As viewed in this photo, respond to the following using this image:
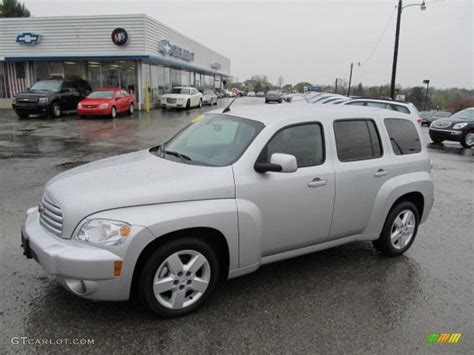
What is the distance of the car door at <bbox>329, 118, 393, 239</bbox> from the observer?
3990mm

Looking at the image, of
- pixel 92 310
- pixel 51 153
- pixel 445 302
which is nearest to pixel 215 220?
pixel 92 310

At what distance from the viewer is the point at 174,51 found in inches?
1268

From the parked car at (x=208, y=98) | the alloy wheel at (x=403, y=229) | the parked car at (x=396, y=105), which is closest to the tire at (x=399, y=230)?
the alloy wheel at (x=403, y=229)

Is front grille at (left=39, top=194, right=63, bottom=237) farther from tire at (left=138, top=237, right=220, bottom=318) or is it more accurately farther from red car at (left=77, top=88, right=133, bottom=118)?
red car at (left=77, top=88, right=133, bottom=118)

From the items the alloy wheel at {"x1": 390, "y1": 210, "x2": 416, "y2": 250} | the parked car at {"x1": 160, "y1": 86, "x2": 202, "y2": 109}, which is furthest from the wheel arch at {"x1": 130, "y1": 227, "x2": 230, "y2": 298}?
the parked car at {"x1": 160, "y1": 86, "x2": 202, "y2": 109}

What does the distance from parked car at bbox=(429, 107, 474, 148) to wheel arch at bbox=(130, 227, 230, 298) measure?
52.6 ft

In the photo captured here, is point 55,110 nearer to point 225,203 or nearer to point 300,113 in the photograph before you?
point 300,113

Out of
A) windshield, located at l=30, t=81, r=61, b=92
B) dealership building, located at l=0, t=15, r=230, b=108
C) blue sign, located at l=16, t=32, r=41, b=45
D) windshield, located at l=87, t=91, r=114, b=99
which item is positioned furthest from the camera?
blue sign, located at l=16, t=32, r=41, b=45

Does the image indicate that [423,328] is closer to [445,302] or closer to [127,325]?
[445,302]

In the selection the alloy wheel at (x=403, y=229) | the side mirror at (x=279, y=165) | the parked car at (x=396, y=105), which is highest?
the parked car at (x=396, y=105)

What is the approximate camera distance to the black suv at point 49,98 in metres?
19.5

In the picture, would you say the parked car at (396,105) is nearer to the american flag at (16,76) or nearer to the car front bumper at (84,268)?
the car front bumper at (84,268)

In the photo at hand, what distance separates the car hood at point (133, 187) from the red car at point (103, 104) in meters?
17.8

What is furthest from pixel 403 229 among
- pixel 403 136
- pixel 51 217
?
pixel 51 217
